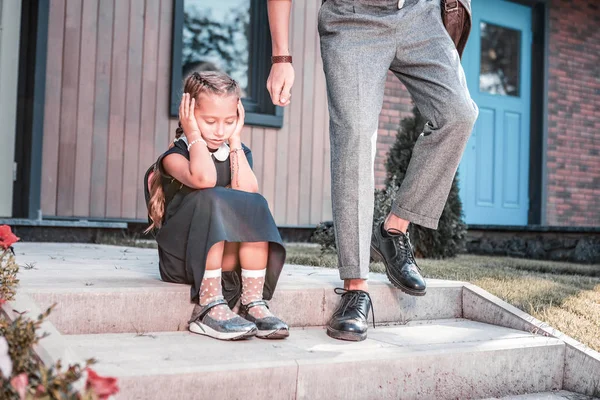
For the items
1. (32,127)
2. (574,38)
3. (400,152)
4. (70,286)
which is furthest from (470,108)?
(574,38)

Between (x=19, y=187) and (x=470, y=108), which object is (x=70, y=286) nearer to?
(x=470, y=108)

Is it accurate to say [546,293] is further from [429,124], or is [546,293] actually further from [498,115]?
[498,115]

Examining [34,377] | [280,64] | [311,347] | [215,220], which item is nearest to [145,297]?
[215,220]

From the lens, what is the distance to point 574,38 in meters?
8.04

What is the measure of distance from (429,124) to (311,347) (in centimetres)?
95

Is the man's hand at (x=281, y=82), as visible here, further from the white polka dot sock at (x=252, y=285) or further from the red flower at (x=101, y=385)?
the red flower at (x=101, y=385)

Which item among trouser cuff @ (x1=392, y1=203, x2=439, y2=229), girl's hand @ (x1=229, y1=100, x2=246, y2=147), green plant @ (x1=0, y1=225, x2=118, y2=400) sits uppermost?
girl's hand @ (x1=229, y1=100, x2=246, y2=147)

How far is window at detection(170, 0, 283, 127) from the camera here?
18.8 feet

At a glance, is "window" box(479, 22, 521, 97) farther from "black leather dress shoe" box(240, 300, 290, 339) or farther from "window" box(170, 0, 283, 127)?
"black leather dress shoe" box(240, 300, 290, 339)

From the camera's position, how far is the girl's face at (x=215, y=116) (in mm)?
2314

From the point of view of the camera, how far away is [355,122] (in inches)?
90.2

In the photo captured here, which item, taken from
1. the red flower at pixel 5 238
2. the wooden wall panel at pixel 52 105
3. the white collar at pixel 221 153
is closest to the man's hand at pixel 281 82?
the white collar at pixel 221 153

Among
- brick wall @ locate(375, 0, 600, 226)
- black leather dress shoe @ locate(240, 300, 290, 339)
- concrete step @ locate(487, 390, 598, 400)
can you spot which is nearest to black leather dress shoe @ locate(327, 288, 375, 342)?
black leather dress shoe @ locate(240, 300, 290, 339)

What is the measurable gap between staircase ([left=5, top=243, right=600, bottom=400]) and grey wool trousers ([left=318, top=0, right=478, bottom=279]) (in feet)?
1.05
